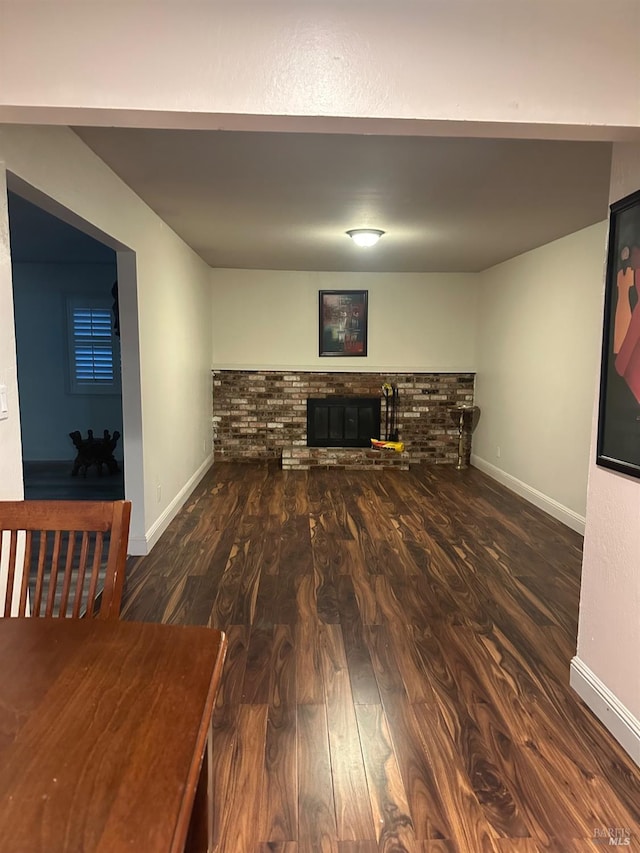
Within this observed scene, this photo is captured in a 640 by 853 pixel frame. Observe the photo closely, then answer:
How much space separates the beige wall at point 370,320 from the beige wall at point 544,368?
0.41m

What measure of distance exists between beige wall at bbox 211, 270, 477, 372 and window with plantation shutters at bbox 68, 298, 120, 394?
1.26 metres

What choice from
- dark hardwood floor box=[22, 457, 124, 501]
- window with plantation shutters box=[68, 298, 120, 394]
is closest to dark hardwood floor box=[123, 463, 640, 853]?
dark hardwood floor box=[22, 457, 124, 501]

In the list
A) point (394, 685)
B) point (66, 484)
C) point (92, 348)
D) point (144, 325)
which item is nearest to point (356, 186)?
point (144, 325)

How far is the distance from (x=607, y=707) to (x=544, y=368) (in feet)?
10.8

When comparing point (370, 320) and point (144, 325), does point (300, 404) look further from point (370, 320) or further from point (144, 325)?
point (144, 325)

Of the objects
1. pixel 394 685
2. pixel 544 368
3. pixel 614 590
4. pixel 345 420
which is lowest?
pixel 394 685

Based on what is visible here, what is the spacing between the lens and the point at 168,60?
1.46 m

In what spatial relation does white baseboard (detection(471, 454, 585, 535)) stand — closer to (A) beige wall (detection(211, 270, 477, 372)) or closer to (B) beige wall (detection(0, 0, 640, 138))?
(A) beige wall (detection(211, 270, 477, 372))

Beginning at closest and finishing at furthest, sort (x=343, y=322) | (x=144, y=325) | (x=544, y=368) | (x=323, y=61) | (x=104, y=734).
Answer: (x=104, y=734), (x=323, y=61), (x=144, y=325), (x=544, y=368), (x=343, y=322)

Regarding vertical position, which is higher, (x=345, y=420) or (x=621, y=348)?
(x=621, y=348)

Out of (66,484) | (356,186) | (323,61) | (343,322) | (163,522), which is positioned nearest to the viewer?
(323,61)

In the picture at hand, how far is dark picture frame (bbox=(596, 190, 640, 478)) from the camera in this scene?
1.81m

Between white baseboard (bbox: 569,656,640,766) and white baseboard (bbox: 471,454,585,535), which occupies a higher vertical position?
white baseboard (bbox: 471,454,585,535)

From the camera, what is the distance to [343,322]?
654 centimetres
